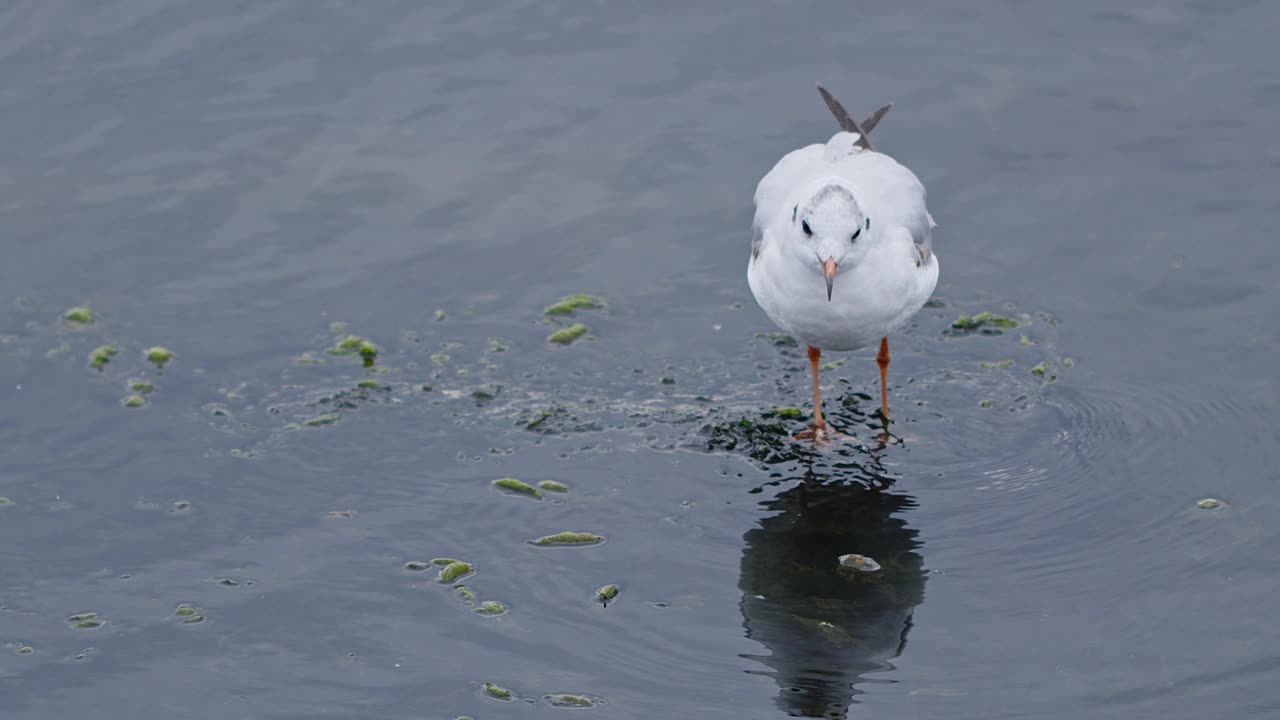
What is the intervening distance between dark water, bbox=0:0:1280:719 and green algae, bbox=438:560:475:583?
8 centimetres

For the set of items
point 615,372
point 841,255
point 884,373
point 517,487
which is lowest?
point 517,487

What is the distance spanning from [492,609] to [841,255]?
2.54 metres

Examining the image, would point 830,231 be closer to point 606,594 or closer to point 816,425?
point 816,425

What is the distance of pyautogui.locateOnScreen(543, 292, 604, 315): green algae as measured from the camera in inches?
392

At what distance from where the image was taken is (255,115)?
41.1 ft

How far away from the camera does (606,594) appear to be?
23.6 ft

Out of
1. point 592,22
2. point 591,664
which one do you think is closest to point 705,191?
point 592,22

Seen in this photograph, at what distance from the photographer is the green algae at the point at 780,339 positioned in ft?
31.2

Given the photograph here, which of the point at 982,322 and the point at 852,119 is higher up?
the point at 852,119

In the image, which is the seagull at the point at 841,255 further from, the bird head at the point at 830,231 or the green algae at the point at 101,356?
the green algae at the point at 101,356

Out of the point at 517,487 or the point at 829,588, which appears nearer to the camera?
the point at 829,588

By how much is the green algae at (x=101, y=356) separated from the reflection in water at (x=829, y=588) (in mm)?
4578

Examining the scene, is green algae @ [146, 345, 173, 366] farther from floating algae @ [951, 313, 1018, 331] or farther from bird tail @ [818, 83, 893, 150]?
floating algae @ [951, 313, 1018, 331]

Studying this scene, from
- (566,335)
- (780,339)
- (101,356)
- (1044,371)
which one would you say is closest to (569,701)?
(566,335)
